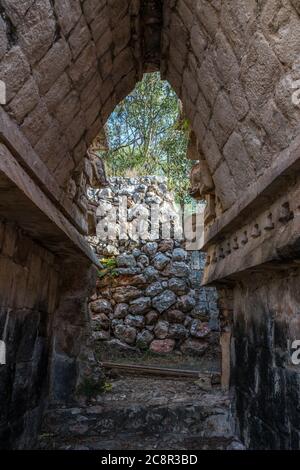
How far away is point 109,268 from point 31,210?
7.35 metres

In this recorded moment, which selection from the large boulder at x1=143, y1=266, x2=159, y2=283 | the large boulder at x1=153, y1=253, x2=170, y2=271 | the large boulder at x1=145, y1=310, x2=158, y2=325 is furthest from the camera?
the large boulder at x1=153, y1=253, x2=170, y2=271

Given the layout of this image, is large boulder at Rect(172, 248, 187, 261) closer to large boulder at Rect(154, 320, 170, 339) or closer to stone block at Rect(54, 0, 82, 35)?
large boulder at Rect(154, 320, 170, 339)

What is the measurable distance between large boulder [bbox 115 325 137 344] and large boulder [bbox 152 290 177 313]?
2.79ft

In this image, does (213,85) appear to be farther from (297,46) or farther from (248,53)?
(297,46)

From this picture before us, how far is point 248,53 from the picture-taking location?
2.18 meters

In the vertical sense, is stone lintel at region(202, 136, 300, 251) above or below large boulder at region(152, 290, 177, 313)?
above

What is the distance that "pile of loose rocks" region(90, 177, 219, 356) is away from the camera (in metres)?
8.52

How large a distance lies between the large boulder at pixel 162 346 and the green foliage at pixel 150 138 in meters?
4.30

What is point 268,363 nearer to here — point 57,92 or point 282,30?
point 282,30

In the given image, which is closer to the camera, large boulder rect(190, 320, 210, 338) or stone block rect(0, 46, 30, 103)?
stone block rect(0, 46, 30, 103)

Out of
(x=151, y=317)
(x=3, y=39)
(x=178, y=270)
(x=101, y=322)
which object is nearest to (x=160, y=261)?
(x=178, y=270)

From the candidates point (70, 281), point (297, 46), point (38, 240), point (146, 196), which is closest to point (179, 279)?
point (146, 196)

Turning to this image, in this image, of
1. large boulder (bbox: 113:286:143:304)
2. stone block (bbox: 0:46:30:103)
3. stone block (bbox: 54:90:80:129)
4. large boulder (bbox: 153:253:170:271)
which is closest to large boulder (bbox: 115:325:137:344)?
large boulder (bbox: 113:286:143:304)
